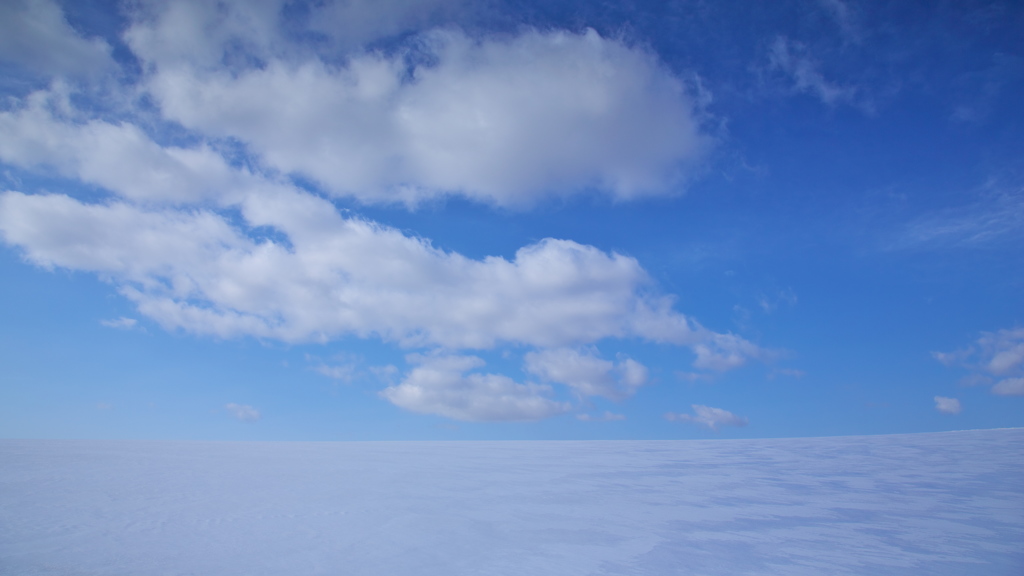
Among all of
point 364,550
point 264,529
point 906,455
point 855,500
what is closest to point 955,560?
point 855,500

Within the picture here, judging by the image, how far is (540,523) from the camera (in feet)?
29.1

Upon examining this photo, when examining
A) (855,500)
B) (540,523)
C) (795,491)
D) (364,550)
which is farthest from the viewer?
(795,491)

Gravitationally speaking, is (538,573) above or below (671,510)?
below

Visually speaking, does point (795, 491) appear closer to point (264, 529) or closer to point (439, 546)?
point (439, 546)

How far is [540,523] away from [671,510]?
9.56 ft

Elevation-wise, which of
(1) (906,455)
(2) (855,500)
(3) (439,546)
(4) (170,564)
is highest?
(1) (906,455)

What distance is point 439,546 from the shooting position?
746 centimetres

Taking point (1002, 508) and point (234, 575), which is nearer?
point (234, 575)

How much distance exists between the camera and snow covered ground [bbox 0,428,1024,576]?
675 cm

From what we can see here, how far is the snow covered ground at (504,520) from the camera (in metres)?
6.75

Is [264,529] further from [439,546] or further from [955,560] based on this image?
[955,560]

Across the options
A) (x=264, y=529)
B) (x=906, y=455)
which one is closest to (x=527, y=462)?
(x=264, y=529)

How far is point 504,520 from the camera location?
902cm

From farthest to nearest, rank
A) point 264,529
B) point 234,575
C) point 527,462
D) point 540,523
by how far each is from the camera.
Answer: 1. point 527,462
2. point 540,523
3. point 264,529
4. point 234,575
